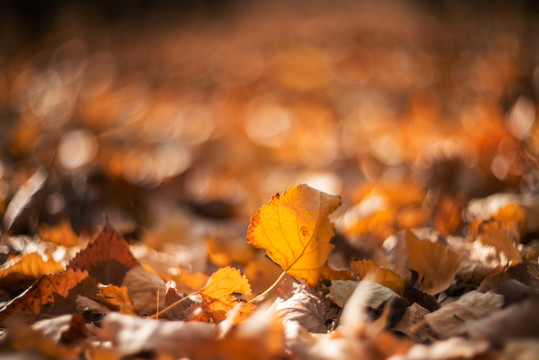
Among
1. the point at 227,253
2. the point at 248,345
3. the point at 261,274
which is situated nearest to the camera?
the point at 248,345

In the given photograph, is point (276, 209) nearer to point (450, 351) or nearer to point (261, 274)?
point (261, 274)

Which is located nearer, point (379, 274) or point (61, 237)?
point (379, 274)

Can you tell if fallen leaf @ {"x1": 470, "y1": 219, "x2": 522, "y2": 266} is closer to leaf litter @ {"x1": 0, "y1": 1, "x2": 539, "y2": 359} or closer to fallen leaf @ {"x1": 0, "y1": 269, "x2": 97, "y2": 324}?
leaf litter @ {"x1": 0, "y1": 1, "x2": 539, "y2": 359}

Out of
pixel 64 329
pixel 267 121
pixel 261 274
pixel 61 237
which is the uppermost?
pixel 64 329

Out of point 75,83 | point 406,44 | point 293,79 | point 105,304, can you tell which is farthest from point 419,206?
point 406,44

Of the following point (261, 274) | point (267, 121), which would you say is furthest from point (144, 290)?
point (267, 121)

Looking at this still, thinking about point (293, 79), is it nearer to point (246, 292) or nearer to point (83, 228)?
point (83, 228)
